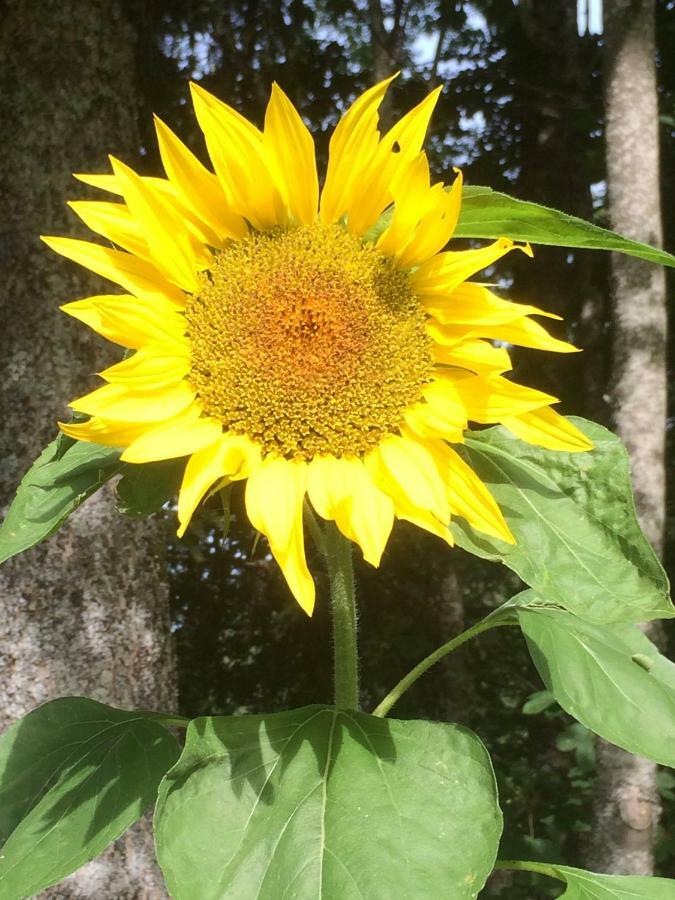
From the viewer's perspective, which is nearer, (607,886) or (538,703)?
(607,886)

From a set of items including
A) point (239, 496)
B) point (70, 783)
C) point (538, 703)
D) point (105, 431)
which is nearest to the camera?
point (105, 431)

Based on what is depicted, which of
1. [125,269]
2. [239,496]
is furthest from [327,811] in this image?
[239,496]

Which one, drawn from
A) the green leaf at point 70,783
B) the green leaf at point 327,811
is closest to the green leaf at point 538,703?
the green leaf at point 70,783

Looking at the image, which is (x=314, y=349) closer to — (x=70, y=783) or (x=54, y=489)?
(x=54, y=489)

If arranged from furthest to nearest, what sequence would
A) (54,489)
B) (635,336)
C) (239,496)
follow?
(635,336) → (239,496) → (54,489)

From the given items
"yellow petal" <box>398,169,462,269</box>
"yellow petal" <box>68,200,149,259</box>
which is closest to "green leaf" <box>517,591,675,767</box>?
"yellow petal" <box>398,169,462,269</box>

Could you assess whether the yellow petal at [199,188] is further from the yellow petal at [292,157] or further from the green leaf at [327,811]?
the green leaf at [327,811]
